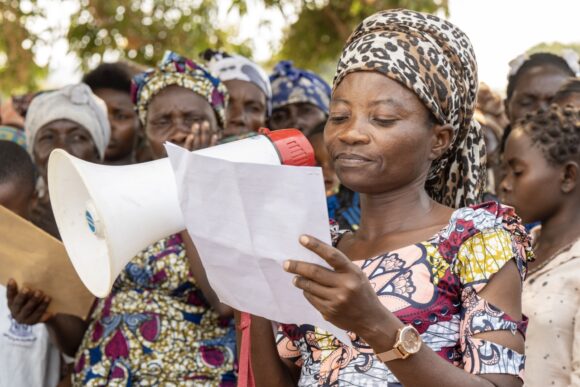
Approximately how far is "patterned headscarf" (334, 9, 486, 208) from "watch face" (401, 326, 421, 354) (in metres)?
0.68

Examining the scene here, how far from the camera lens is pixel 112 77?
5578 mm

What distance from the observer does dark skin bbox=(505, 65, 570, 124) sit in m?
4.95

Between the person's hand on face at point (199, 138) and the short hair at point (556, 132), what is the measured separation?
1.43 m

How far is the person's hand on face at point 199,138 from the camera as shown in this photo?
3.40 meters

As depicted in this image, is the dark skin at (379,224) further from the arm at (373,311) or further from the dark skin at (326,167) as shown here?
the dark skin at (326,167)

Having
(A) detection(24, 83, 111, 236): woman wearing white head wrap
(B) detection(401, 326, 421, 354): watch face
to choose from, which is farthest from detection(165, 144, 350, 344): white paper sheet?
(A) detection(24, 83, 111, 236): woman wearing white head wrap

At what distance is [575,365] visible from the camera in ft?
9.11

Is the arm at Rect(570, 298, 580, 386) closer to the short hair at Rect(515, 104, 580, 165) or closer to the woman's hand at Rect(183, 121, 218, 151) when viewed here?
the short hair at Rect(515, 104, 580, 165)

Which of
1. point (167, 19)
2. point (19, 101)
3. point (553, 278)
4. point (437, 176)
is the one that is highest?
point (167, 19)

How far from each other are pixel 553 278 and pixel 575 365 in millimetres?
423

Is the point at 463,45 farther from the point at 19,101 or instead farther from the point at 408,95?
the point at 19,101

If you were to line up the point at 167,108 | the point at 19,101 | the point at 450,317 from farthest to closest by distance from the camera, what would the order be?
the point at 19,101 → the point at 167,108 → the point at 450,317

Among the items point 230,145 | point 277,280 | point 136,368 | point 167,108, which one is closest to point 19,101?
point 167,108

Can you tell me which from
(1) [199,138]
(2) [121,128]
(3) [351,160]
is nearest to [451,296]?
(3) [351,160]
